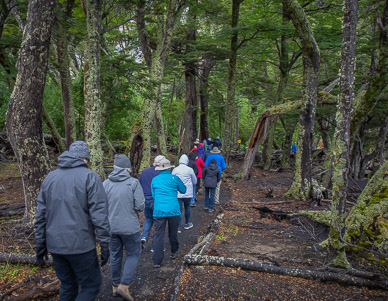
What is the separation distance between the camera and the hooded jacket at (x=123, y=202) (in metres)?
4.28

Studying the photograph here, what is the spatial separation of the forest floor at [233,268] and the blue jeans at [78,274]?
0.99 metres

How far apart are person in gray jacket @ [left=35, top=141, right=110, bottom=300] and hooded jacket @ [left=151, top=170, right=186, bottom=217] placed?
1.97 metres

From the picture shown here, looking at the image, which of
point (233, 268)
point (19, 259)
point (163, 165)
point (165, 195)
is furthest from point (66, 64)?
point (233, 268)

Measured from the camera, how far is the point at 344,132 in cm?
468

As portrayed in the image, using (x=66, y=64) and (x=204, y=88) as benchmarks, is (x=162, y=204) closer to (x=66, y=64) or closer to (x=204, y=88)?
(x=66, y=64)

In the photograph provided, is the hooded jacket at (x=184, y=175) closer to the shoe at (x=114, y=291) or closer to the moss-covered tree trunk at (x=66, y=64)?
the shoe at (x=114, y=291)

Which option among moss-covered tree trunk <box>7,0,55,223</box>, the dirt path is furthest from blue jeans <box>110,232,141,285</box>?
moss-covered tree trunk <box>7,0,55,223</box>

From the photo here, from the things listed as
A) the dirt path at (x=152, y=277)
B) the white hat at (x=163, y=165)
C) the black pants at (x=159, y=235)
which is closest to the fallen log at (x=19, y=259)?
the dirt path at (x=152, y=277)

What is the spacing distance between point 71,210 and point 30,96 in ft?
14.7

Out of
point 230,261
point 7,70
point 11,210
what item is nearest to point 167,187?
point 230,261

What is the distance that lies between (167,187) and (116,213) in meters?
1.33

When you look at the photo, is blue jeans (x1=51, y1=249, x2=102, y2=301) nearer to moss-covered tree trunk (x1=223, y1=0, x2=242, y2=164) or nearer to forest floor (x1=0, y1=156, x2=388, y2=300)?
forest floor (x1=0, y1=156, x2=388, y2=300)

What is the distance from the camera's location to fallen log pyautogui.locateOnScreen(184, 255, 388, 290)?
4207 mm

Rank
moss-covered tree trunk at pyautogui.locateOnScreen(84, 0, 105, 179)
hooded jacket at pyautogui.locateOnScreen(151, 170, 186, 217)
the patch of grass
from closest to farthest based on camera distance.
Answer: hooded jacket at pyautogui.locateOnScreen(151, 170, 186, 217), moss-covered tree trunk at pyautogui.locateOnScreen(84, 0, 105, 179), the patch of grass
